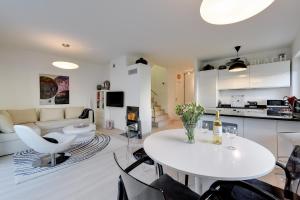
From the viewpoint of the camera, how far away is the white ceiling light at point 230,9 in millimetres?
1048

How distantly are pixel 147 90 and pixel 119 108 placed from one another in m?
1.29

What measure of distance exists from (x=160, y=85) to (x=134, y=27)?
14.6 feet

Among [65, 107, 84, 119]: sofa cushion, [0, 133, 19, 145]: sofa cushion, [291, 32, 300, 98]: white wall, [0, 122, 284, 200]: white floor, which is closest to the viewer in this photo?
[0, 122, 284, 200]: white floor

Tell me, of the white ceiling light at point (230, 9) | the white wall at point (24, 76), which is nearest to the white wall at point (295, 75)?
the white ceiling light at point (230, 9)

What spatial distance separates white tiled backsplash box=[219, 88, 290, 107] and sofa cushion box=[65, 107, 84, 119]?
16.6ft

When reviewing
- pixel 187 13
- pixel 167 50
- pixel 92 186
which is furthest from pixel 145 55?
pixel 92 186

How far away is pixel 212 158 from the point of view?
111cm

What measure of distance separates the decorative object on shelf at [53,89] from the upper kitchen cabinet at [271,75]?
6.14 meters

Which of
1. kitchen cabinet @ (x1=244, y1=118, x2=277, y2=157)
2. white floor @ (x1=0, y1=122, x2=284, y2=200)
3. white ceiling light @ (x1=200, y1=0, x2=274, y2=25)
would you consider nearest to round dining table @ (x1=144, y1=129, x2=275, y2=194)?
white floor @ (x1=0, y1=122, x2=284, y2=200)

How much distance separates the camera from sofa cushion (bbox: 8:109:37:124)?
4.01 m

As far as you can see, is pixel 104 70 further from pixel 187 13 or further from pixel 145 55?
pixel 187 13

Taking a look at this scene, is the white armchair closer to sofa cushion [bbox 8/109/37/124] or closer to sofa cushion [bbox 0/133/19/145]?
sofa cushion [bbox 0/133/19/145]

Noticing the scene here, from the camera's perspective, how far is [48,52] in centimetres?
467

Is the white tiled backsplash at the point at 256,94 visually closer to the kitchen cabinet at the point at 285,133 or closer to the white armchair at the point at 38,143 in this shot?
the kitchen cabinet at the point at 285,133
